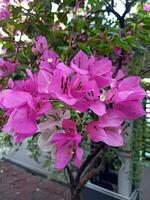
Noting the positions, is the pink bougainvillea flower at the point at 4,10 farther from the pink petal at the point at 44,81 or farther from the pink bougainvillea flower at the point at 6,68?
the pink petal at the point at 44,81

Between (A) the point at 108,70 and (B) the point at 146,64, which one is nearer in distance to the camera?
(A) the point at 108,70

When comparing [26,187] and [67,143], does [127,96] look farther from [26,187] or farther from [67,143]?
[26,187]

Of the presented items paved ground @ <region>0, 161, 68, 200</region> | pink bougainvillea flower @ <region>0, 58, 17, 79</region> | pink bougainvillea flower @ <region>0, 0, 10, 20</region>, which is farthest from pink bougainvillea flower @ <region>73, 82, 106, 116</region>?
paved ground @ <region>0, 161, 68, 200</region>

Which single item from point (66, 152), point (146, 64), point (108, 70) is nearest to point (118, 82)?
point (108, 70)

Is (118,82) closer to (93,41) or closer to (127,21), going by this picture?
(93,41)

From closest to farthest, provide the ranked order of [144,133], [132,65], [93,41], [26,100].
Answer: [26,100] → [93,41] → [132,65] → [144,133]

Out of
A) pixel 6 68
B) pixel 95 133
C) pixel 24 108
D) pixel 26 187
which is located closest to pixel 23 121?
pixel 24 108

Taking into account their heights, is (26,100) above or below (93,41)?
below

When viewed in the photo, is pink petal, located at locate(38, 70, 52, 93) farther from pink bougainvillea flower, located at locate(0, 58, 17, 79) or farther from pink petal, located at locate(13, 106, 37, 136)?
pink bougainvillea flower, located at locate(0, 58, 17, 79)
